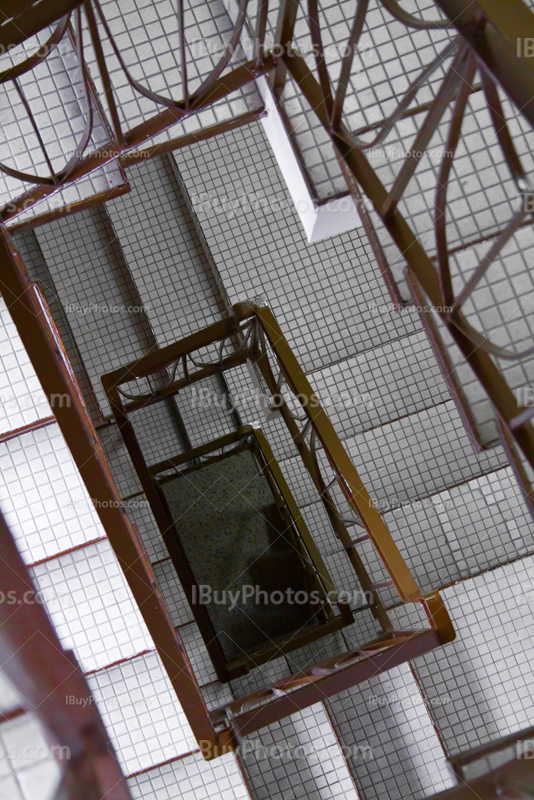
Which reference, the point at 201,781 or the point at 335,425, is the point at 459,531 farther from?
the point at 201,781

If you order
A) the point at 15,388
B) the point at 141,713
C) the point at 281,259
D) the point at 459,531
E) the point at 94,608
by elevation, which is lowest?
the point at 141,713

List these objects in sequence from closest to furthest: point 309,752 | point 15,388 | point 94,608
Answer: point 15,388 → point 94,608 → point 309,752

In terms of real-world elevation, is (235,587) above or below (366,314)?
below

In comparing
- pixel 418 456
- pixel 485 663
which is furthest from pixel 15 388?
pixel 485 663

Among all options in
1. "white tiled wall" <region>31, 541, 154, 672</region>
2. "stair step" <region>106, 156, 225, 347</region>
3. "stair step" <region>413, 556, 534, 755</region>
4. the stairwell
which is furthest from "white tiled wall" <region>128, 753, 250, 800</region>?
"stair step" <region>106, 156, 225, 347</region>

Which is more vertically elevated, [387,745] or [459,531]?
[459,531]

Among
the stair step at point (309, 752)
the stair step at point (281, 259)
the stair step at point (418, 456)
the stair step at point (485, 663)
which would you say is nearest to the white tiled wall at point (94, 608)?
the stair step at point (309, 752)

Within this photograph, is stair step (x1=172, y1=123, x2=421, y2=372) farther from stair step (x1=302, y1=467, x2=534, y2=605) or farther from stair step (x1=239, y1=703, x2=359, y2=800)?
stair step (x1=239, y1=703, x2=359, y2=800)

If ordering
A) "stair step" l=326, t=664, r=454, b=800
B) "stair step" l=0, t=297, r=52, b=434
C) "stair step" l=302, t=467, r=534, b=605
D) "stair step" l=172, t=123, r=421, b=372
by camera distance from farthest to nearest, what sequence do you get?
1. "stair step" l=172, t=123, r=421, b=372
2. "stair step" l=302, t=467, r=534, b=605
3. "stair step" l=326, t=664, r=454, b=800
4. "stair step" l=0, t=297, r=52, b=434

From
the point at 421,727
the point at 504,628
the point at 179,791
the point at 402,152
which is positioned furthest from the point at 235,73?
the point at 421,727

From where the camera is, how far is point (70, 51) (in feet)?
9.31

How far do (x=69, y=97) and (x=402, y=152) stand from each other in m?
→ 1.70

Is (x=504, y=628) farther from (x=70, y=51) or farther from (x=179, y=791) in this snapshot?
(x=70, y=51)

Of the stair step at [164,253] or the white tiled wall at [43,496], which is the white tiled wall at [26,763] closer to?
A: the white tiled wall at [43,496]
